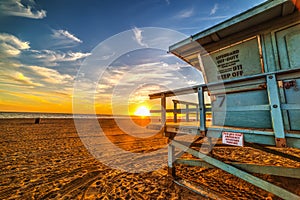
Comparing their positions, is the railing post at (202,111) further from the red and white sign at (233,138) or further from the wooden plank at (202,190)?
the wooden plank at (202,190)

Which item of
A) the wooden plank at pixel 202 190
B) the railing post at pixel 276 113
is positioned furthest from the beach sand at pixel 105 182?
the railing post at pixel 276 113

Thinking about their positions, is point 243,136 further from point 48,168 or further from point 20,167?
point 20,167

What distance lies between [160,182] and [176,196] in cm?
91

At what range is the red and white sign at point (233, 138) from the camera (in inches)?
115

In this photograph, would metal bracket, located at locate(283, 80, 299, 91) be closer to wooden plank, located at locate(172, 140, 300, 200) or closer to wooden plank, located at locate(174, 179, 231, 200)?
wooden plank, located at locate(172, 140, 300, 200)

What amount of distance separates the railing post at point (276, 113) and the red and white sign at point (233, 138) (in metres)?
0.58

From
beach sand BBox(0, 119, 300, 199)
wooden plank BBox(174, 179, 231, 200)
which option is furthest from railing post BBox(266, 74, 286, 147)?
beach sand BBox(0, 119, 300, 199)

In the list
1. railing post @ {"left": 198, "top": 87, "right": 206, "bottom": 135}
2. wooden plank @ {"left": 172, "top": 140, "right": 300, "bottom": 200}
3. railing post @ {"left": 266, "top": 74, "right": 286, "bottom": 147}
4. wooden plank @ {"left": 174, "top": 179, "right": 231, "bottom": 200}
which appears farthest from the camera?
wooden plank @ {"left": 174, "top": 179, "right": 231, "bottom": 200}

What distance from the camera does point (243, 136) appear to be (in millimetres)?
2949

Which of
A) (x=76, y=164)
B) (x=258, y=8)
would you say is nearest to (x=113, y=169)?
(x=76, y=164)

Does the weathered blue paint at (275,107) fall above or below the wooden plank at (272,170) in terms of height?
above

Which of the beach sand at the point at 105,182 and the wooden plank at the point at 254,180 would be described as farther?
the beach sand at the point at 105,182

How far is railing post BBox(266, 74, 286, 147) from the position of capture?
242 centimetres

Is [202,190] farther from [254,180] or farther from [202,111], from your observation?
[202,111]
